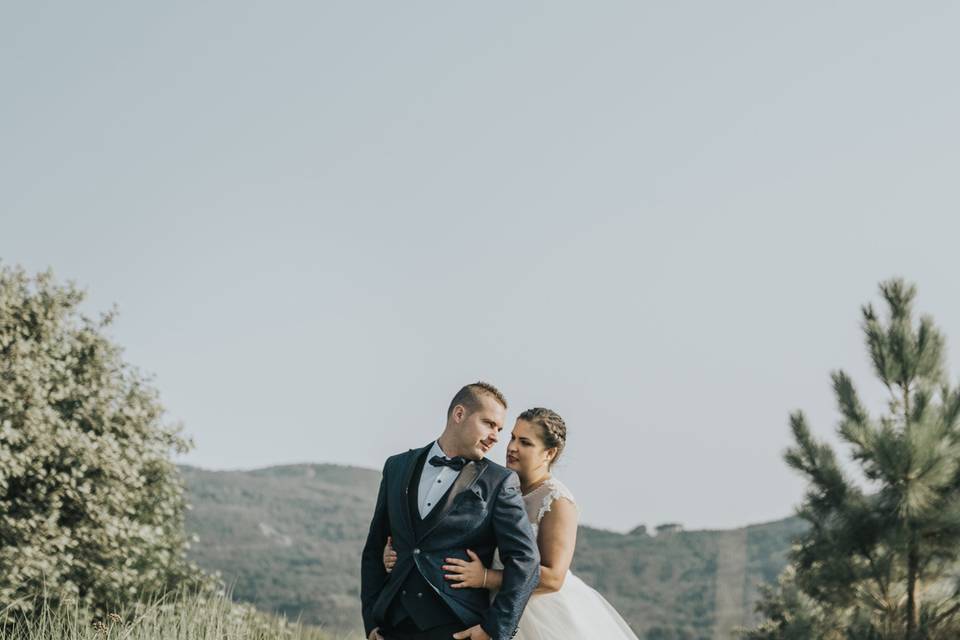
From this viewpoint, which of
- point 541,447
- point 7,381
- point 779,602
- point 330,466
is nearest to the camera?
point 541,447

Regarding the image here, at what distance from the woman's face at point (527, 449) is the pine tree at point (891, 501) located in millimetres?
8963

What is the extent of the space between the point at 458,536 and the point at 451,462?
261mm

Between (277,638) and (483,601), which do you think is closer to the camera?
(483,601)

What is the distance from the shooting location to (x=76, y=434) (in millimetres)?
10094

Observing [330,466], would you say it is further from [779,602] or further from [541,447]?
[541,447]

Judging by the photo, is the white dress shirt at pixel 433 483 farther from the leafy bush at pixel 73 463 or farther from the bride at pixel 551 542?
the leafy bush at pixel 73 463

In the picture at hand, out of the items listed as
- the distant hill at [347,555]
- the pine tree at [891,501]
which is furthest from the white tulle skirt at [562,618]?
the distant hill at [347,555]

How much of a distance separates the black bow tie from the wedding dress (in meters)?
0.61

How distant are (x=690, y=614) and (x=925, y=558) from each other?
24.9m

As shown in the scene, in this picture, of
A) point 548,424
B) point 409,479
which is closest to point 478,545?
point 409,479

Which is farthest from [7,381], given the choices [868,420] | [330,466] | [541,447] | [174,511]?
[330,466]

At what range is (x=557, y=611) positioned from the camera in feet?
14.3

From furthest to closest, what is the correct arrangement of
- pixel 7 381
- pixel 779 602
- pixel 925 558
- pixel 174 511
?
pixel 779 602 → pixel 174 511 → pixel 925 558 → pixel 7 381

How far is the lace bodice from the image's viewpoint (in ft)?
13.4
